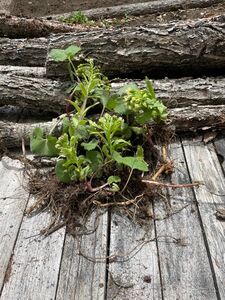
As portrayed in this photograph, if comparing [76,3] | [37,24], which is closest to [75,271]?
[37,24]

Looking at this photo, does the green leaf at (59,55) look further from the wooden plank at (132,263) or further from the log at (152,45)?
the wooden plank at (132,263)

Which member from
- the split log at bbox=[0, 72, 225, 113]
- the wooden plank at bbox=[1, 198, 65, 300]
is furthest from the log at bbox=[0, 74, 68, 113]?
the wooden plank at bbox=[1, 198, 65, 300]

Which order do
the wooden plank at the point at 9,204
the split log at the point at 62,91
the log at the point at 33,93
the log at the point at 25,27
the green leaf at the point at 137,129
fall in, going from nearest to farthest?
the wooden plank at the point at 9,204, the green leaf at the point at 137,129, the split log at the point at 62,91, the log at the point at 33,93, the log at the point at 25,27

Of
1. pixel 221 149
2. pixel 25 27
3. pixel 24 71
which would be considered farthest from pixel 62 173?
pixel 25 27

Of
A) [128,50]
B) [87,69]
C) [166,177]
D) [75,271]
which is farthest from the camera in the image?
[128,50]

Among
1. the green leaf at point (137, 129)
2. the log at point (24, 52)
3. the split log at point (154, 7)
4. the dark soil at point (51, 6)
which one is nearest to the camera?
the green leaf at point (137, 129)

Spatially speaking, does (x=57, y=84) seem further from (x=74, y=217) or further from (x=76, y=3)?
(x=76, y=3)

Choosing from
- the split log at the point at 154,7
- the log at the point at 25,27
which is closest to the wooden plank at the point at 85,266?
the log at the point at 25,27
